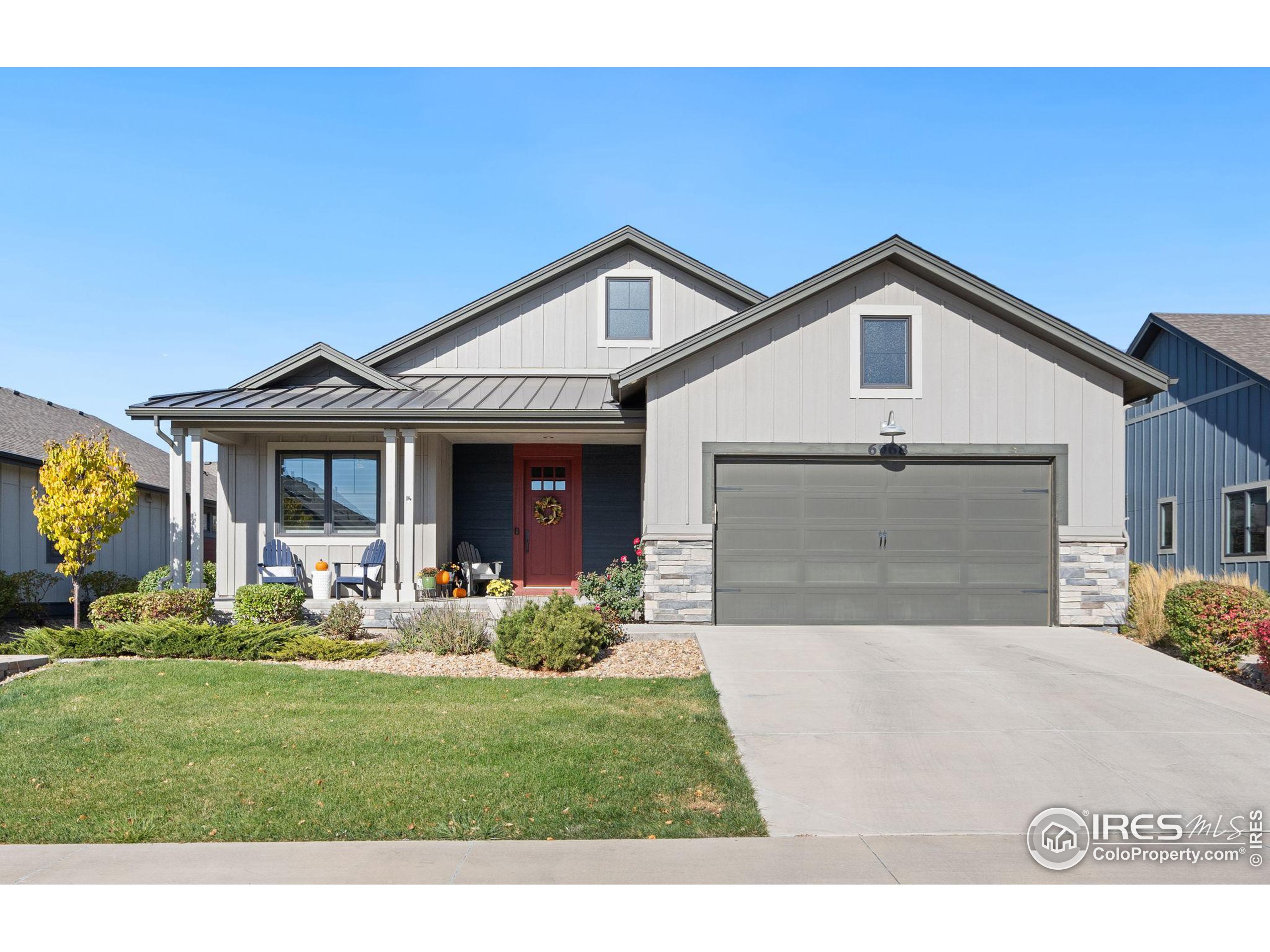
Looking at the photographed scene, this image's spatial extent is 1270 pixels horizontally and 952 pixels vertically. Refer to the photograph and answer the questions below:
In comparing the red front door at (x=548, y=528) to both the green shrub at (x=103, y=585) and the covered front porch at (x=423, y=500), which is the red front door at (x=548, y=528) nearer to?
the covered front porch at (x=423, y=500)

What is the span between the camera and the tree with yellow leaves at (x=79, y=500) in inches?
495

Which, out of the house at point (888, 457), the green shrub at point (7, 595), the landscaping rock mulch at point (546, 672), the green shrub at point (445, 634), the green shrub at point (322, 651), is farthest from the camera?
the green shrub at point (7, 595)

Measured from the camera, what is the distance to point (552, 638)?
9594 mm

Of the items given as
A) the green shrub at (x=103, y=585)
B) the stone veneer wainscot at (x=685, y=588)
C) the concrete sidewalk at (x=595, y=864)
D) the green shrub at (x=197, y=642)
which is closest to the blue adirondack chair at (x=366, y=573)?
the green shrub at (x=197, y=642)

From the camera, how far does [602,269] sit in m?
16.3

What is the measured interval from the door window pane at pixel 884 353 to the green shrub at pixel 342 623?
754 cm

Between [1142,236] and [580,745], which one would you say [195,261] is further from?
[1142,236]

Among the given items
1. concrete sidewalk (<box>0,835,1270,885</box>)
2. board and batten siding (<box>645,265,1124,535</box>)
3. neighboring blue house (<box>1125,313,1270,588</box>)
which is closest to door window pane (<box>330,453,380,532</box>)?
board and batten siding (<box>645,265,1124,535</box>)

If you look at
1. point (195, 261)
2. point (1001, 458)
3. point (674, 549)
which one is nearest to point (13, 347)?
point (195, 261)

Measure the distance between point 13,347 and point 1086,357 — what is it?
23039 mm

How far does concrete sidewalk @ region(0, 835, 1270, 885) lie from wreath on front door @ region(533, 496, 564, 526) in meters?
10.8

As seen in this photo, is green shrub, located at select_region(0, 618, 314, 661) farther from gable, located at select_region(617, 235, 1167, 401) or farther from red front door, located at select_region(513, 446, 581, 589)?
gable, located at select_region(617, 235, 1167, 401)

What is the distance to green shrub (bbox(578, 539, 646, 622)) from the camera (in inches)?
484

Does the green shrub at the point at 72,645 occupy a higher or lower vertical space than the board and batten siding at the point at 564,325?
lower
